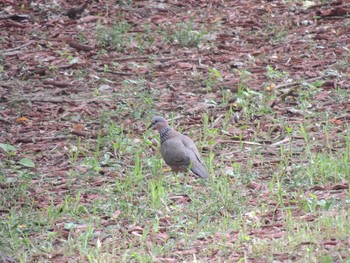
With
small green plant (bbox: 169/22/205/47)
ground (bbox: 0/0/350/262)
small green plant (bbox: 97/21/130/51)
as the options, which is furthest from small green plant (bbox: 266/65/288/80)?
small green plant (bbox: 97/21/130/51)

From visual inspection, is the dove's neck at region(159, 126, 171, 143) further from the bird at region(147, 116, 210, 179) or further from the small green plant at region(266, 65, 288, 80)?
the small green plant at region(266, 65, 288, 80)

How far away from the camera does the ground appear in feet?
21.3

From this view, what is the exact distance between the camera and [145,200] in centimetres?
730

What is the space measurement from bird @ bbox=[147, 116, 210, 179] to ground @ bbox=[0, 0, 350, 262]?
0.13m

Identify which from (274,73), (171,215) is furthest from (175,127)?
(171,215)

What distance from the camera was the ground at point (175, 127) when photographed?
6484 mm

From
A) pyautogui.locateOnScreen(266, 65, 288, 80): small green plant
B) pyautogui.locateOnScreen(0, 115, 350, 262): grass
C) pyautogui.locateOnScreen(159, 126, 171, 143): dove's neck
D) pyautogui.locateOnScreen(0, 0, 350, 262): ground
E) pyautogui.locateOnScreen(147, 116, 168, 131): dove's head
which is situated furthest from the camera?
pyautogui.locateOnScreen(266, 65, 288, 80): small green plant

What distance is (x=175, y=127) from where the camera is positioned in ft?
30.0

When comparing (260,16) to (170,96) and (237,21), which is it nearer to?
(237,21)

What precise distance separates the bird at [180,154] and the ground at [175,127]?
0.13 meters

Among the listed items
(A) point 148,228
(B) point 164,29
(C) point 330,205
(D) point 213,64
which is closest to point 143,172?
(A) point 148,228

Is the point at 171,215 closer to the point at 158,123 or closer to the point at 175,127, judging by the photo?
the point at 158,123

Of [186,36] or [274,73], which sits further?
[186,36]

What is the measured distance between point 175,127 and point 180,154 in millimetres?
1425
